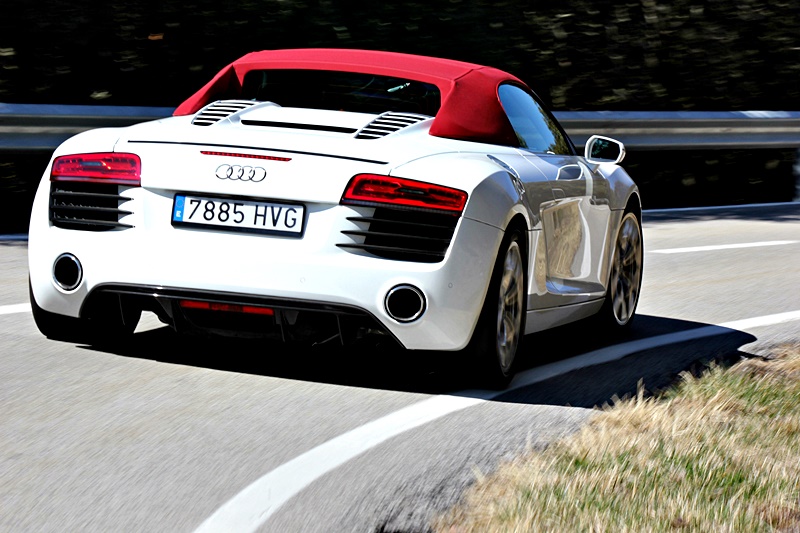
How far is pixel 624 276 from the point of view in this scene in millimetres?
Answer: 7672

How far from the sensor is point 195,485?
159 inches

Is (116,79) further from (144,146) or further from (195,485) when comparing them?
(195,485)

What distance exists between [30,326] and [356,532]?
3088 millimetres

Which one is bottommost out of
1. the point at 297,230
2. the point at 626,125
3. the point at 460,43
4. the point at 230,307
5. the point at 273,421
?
the point at 626,125

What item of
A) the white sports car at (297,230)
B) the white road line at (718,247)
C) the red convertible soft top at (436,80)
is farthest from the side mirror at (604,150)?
the white road line at (718,247)

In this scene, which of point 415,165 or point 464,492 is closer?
point 464,492

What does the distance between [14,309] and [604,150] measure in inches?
122

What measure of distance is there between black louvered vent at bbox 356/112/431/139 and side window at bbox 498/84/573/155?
24.8 inches

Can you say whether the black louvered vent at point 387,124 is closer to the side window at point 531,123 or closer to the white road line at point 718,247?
the side window at point 531,123

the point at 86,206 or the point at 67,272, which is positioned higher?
the point at 86,206

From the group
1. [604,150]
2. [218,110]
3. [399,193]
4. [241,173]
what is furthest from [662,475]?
[604,150]

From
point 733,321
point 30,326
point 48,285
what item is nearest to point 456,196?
point 48,285

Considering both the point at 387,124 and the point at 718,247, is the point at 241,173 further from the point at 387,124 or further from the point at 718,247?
the point at 718,247

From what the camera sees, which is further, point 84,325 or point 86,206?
point 84,325
